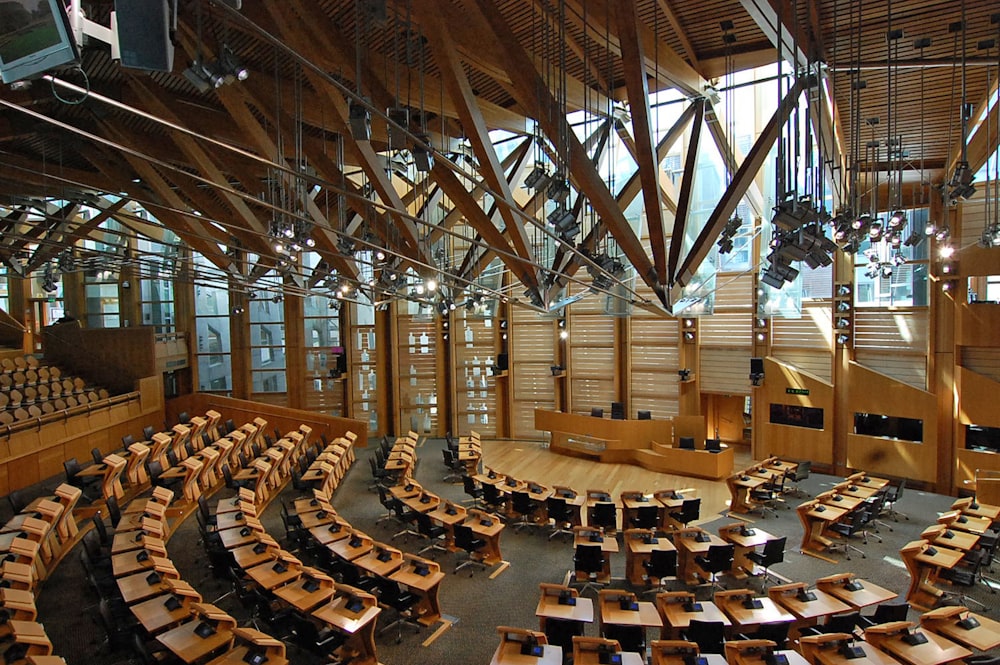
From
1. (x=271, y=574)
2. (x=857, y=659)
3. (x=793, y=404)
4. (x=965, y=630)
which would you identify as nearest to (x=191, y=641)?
(x=271, y=574)

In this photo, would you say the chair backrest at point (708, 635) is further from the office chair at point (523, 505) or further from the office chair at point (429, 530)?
the office chair at point (429, 530)

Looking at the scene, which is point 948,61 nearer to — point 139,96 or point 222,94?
point 222,94

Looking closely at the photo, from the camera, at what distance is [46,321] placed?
20.0 meters

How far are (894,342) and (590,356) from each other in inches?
304

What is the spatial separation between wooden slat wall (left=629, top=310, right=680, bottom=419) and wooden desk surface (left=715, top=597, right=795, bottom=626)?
967cm

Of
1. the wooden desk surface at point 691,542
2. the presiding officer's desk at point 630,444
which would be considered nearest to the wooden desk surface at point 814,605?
the wooden desk surface at point 691,542

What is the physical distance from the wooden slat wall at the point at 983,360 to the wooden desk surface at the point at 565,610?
10.9 metres

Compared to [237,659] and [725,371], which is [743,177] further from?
[725,371]

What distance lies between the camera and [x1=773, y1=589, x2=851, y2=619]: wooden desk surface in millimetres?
7051

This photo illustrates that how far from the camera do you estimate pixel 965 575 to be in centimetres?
842

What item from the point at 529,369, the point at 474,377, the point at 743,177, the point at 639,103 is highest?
the point at 639,103

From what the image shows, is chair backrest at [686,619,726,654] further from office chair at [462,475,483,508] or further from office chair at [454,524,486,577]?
office chair at [462,475,483,508]

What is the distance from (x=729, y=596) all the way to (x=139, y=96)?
10808 millimetres

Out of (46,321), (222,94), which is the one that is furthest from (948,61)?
(46,321)
